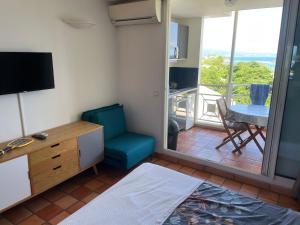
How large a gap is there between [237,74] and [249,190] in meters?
2.60

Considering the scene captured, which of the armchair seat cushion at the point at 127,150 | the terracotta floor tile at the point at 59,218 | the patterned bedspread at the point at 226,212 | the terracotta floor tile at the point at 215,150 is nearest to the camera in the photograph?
the patterned bedspread at the point at 226,212

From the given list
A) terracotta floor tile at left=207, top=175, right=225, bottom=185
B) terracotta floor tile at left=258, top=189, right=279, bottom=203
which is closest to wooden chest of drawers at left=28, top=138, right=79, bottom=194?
terracotta floor tile at left=207, top=175, right=225, bottom=185

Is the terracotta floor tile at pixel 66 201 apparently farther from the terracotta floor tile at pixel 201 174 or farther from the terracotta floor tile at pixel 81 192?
the terracotta floor tile at pixel 201 174

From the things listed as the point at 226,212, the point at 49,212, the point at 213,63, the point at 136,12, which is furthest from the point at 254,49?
the point at 49,212

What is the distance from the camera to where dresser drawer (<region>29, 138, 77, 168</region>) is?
218 cm

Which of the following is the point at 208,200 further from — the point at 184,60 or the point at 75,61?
the point at 184,60

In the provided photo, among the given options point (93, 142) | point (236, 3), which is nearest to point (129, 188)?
point (93, 142)

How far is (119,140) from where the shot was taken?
3.15 metres

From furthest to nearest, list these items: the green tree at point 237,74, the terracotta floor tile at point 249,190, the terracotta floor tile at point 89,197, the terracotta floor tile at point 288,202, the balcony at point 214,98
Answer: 1. the balcony at point 214,98
2. the green tree at point 237,74
3. the terracotta floor tile at point 249,190
4. the terracotta floor tile at point 89,197
5. the terracotta floor tile at point 288,202

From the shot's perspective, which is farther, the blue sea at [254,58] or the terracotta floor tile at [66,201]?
the blue sea at [254,58]

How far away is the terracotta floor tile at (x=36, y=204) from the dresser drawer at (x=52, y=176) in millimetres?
190

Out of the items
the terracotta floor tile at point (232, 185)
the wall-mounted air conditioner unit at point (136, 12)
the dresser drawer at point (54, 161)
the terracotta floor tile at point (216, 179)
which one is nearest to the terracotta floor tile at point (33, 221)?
the dresser drawer at point (54, 161)

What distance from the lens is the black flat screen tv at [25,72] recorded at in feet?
7.06

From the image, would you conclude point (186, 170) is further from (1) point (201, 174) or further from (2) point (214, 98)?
(2) point (214, 98)
